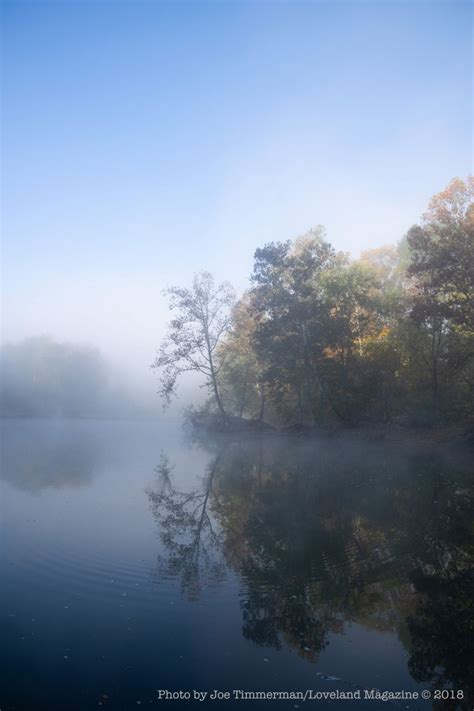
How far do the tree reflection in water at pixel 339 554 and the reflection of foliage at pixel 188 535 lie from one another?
0.04 meters

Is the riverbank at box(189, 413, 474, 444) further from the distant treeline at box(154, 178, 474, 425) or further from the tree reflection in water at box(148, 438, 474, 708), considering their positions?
the tree reflection in water at box(148, 438, 474, 708)

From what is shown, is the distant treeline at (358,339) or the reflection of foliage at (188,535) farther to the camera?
the distant treeline at (358,339)

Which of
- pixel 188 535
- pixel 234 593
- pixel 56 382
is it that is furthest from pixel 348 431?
pixel 56 382

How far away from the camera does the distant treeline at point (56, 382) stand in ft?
326

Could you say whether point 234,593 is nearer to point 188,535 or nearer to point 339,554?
point 339,554

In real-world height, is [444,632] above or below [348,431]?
above

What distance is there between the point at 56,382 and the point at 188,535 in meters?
106

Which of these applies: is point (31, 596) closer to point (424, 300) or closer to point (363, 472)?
point (363, 472)

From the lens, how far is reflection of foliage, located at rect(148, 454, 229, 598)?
28.0 feet

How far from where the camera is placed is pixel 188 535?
11.0 meters

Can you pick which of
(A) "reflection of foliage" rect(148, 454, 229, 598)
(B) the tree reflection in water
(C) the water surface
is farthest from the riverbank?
(A) "reflection of foliage" rect(148, 454, 229, 598)

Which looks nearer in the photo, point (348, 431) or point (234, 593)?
point (234, 593)

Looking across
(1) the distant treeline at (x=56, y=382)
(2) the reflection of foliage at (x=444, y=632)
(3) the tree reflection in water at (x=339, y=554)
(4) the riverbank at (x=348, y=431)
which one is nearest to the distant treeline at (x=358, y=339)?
(4) the riverbank at (x=348, y=431)

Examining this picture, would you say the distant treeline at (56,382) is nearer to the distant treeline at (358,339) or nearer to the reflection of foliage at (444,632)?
the distant treeline at (358,339)
